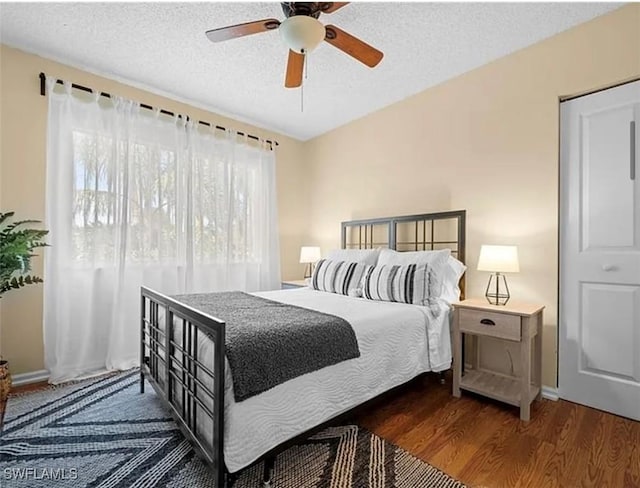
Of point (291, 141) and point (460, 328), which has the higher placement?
point (291, 141)

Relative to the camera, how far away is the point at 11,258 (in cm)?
233

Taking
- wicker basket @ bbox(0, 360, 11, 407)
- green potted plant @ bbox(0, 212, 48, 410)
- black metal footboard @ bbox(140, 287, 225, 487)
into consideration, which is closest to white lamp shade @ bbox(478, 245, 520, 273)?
black metal footboard @ bbox(140, 287, 225, 487)

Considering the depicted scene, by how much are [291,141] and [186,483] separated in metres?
4.04

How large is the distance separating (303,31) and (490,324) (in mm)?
2225

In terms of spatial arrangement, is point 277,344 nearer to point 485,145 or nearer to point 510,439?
→ point 510,439

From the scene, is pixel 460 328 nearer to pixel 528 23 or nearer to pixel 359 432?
pixel 359 432

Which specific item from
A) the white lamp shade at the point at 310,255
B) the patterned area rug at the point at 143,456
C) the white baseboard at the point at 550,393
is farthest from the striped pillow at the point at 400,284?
the white lamp shade at the point at 310,255

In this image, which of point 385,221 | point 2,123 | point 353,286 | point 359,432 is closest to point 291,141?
point 385,221

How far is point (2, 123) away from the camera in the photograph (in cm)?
260

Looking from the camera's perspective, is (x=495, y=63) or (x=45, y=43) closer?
(x=45, y=43)

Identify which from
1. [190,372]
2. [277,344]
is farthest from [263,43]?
[190,372]

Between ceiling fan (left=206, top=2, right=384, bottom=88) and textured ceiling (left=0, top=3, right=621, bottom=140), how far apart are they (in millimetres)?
362

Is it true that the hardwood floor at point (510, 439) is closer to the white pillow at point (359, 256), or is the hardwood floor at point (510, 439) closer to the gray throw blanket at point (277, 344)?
the gray throw blanket at point (277, 344)

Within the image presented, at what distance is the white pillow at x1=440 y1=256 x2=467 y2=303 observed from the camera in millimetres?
2742
